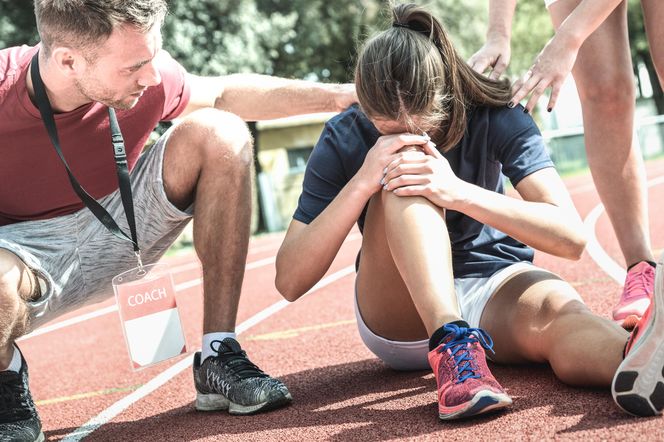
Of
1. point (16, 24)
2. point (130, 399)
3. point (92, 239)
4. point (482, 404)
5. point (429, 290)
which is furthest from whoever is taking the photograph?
point (16, 24)

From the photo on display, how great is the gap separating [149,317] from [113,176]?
0.67 metres

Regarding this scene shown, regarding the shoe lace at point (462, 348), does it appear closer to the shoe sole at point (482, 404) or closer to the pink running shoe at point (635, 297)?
the shoe sole at point (482, 404)

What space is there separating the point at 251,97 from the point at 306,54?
1904 cm

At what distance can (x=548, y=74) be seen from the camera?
124 inches

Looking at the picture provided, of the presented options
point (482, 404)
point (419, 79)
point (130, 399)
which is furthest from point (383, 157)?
point (130, 399)

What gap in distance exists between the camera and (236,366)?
3.12 meters

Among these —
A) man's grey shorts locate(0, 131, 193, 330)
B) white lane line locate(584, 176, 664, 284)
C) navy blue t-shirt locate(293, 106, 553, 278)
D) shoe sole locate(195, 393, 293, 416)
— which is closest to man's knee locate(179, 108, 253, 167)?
man's grey shorts locate(0, 131, 193, 330)

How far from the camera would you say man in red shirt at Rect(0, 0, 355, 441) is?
3.05m

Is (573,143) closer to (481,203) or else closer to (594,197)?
(594,197)

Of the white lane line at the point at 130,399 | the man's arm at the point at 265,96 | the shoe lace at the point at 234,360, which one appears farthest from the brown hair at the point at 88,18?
the white lane line at the point at 130,399

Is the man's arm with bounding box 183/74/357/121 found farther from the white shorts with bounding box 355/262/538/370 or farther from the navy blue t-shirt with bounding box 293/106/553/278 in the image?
the white shorts with bounding box 355/262/538/370

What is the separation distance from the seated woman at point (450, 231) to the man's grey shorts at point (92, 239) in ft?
2.12

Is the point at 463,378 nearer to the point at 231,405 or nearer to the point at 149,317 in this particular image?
the point at 231,405

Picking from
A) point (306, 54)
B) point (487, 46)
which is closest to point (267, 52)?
point (306, 54)
